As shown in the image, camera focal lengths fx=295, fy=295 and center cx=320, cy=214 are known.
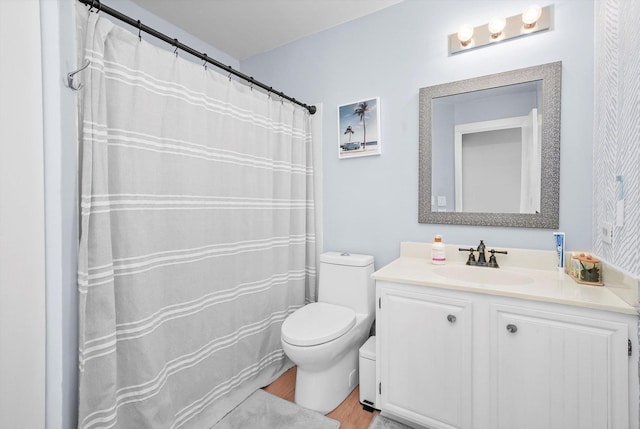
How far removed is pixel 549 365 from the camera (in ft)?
3.78

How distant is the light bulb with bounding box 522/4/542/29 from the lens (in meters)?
1.54

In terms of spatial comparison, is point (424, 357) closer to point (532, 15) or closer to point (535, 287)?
point (535, 287)

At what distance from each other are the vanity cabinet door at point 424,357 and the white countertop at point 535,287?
2.8 inches

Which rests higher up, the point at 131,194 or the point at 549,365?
the point at 131,194

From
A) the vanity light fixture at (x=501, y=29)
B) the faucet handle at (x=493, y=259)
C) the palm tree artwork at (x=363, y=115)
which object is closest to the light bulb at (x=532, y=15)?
the vanity light fixture at (x=501, y=29)

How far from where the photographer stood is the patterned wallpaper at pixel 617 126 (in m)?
1.07

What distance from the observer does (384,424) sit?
1.53 meters

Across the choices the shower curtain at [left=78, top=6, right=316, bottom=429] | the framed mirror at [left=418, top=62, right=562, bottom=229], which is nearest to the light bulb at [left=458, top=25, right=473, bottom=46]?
the framed mirror at [left=418, top=62, right=562, bottom=229]

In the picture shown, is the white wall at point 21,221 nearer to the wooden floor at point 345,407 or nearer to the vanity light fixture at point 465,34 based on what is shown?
the wooden floor at point 345,407

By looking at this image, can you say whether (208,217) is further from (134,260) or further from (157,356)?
(157,356)

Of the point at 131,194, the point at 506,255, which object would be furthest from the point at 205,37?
the point at 506,255

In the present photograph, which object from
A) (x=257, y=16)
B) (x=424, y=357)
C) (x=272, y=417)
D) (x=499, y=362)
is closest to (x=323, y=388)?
(x=272, y=417)

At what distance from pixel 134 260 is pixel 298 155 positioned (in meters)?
1.31

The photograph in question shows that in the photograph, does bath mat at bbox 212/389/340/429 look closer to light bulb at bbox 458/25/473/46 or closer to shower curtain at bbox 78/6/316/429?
shower curtain at bbox 78/6/316/429
